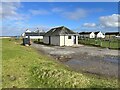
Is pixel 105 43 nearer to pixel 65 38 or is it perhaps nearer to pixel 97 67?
pixel 65 38

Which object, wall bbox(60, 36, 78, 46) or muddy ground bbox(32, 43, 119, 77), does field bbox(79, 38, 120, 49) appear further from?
muddy ground bbox(32, 43, 119, 77)

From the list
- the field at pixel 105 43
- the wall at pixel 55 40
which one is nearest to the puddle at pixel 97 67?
the field at pixel 105 43

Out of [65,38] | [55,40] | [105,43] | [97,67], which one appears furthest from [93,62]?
[105,43]

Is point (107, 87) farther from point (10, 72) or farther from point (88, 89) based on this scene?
point (10, 72)

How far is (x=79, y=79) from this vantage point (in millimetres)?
9641

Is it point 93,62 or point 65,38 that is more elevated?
point 65,38

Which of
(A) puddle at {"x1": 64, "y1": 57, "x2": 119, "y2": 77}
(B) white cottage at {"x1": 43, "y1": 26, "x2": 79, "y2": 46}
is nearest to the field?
(B) white cottage at {"x1": 43, "y1": 26, "x2": 79, "y2": 46}

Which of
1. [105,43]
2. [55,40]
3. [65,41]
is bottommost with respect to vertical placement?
[105,43]

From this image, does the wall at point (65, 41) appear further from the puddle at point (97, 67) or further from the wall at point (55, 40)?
the puddle at point (97, 67)

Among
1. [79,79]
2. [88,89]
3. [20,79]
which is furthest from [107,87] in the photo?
[20,79]

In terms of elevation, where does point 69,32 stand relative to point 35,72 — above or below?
above

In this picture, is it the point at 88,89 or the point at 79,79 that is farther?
the point at 79,79

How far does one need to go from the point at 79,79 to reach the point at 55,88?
5.42ft

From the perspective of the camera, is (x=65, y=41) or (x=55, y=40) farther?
(x=55, y=40)
